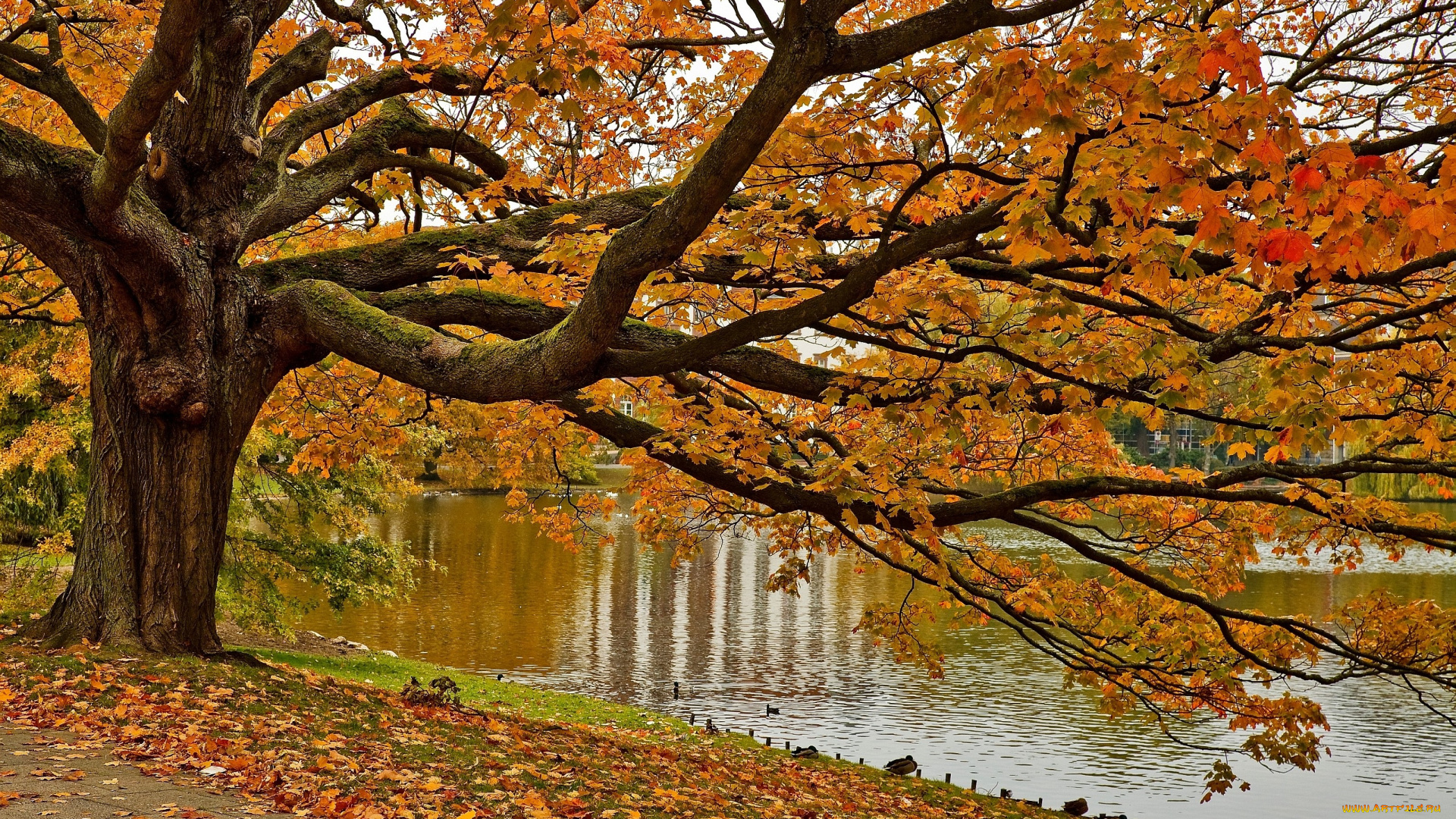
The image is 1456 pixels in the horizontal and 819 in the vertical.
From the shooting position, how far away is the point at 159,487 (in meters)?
Answer: 7.47

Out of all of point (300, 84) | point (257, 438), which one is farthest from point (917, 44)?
point (257, 438)

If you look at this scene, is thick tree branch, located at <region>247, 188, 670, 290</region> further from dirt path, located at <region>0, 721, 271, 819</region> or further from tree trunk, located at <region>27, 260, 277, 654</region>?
dirt path, located at <region>0, 721, 271, 819</region>

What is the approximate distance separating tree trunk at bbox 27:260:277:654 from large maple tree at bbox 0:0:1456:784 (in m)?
0.03

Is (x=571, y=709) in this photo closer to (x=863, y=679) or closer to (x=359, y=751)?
(x=863, y=679)

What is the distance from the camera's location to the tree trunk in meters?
7.32

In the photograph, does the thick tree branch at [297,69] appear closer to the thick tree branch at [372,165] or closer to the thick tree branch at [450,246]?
the thick tree branch at [372,165]

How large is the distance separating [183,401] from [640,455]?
429cm

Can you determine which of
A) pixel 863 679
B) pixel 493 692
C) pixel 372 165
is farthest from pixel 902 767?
pixel 372 165

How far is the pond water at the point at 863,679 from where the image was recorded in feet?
44.9

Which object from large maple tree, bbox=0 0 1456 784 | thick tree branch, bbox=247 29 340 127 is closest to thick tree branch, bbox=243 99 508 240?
large maple tree, bbox=0 0 1456 784

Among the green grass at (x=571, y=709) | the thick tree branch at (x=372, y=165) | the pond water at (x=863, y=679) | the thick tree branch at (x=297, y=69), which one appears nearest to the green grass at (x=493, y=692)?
the green grass at (x=571, y=709)

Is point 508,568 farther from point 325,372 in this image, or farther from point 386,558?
point 325,372

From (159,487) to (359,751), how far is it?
3106mm

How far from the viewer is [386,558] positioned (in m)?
16.4
